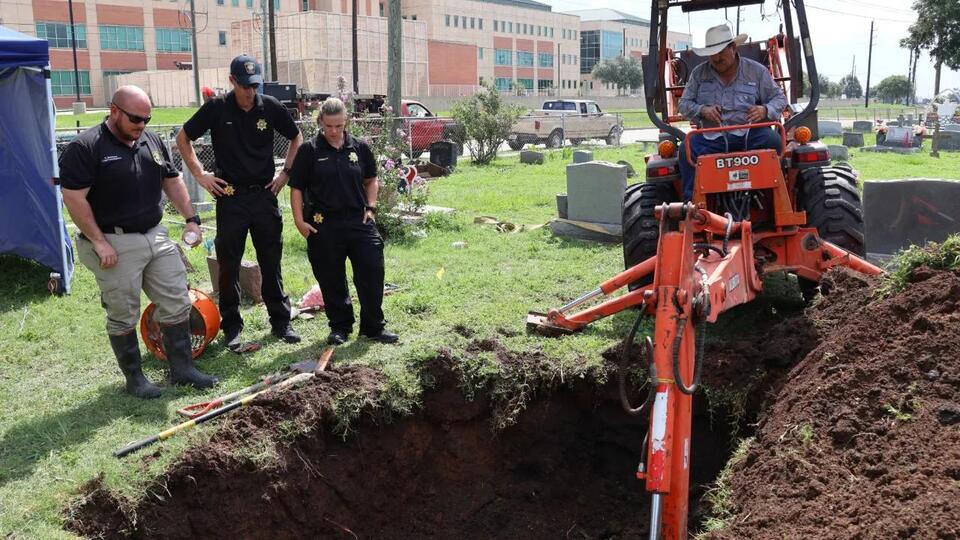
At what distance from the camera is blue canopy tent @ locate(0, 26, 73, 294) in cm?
818

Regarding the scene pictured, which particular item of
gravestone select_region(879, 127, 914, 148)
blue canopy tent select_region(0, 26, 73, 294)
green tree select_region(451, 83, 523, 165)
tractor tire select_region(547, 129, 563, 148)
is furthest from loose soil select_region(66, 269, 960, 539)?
tractor tire select_region(547, 129, 563, 148)

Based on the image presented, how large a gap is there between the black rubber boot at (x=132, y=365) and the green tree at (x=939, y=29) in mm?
38638

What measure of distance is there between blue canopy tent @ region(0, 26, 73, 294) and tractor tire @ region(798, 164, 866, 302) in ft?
22.0

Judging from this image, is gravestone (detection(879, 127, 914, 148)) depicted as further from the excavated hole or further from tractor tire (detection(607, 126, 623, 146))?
the excavated hole

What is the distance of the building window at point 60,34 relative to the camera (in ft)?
209

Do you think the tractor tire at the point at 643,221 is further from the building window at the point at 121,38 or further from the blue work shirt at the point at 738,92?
the building window at the point at 121,38

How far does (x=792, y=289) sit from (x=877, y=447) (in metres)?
3.53

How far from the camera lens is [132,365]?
5.52 m

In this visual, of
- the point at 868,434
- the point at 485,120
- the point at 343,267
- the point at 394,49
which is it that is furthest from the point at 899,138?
the point at 868,434

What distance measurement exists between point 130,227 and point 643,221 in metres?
3.68

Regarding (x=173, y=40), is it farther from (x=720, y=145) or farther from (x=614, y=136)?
(x=720, y=145)

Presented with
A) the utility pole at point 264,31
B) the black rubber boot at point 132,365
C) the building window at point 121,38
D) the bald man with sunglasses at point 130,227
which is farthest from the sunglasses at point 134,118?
the building window at point 121,38

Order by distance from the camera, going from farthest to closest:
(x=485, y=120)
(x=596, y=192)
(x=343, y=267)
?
1. (x=485, y=120)
2. (x=596, y=192)
3. (x=343, y=267)

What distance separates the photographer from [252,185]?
6.28 m
